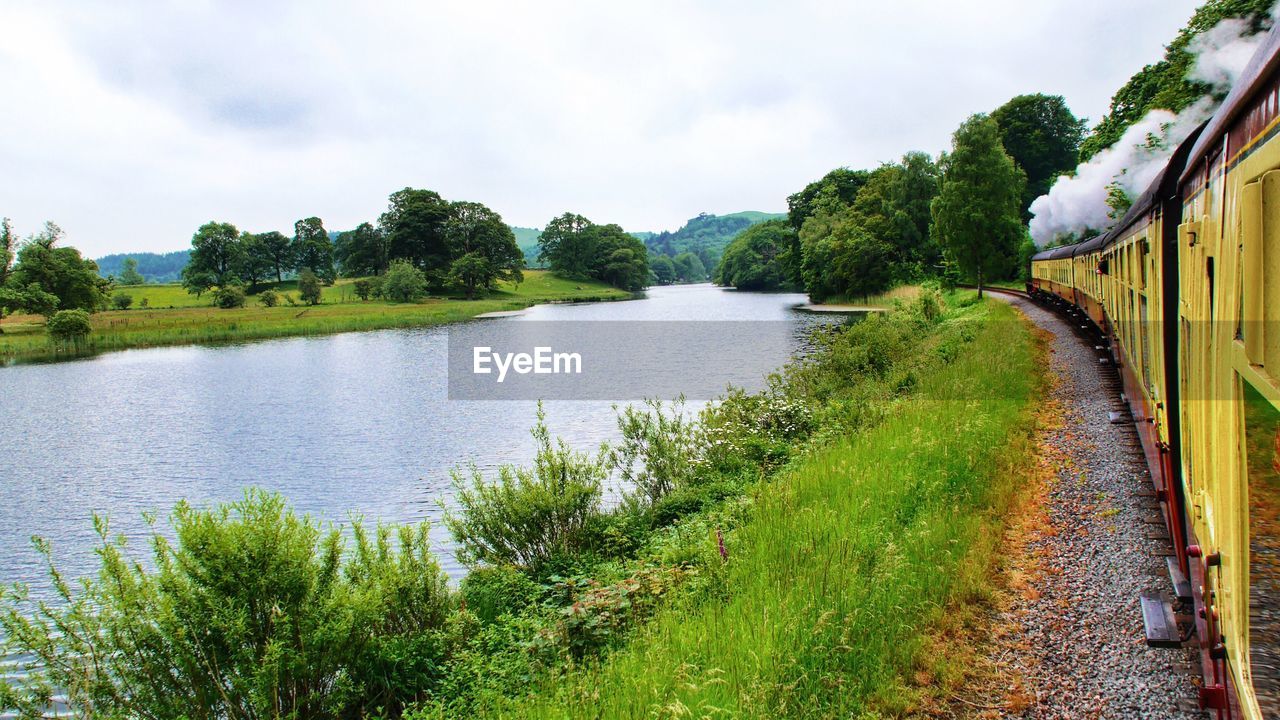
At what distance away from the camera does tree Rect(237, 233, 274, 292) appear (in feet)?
313

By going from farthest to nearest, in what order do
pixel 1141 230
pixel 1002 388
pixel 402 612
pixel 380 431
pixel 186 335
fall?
pixel 186 335 < pixel 380 431 < pixel 1002 388 < pixel 1141 230 < pixel 402 612

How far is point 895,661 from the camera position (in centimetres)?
443

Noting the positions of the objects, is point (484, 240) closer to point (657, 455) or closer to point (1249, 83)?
point (657, 455)

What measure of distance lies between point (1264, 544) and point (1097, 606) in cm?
315

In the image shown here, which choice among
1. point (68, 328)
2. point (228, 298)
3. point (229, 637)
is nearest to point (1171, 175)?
point (229, 637)

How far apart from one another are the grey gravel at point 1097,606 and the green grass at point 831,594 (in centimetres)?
49

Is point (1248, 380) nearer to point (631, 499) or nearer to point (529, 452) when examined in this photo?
point (631, 499)

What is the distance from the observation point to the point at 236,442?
1836cm

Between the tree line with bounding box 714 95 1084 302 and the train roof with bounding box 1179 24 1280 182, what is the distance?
35.3 metres

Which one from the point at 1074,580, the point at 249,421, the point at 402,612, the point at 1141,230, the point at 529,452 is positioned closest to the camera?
the point at 1074,580

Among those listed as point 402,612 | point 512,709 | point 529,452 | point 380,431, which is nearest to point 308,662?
point 402,612

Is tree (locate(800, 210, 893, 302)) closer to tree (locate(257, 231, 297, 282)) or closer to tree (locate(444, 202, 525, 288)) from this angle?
tree (locate(444, 202, 525, 288))

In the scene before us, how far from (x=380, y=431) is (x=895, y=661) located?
1692 centimetres

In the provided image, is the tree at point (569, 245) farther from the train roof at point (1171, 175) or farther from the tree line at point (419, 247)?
the train roof at point (1171, 175)
